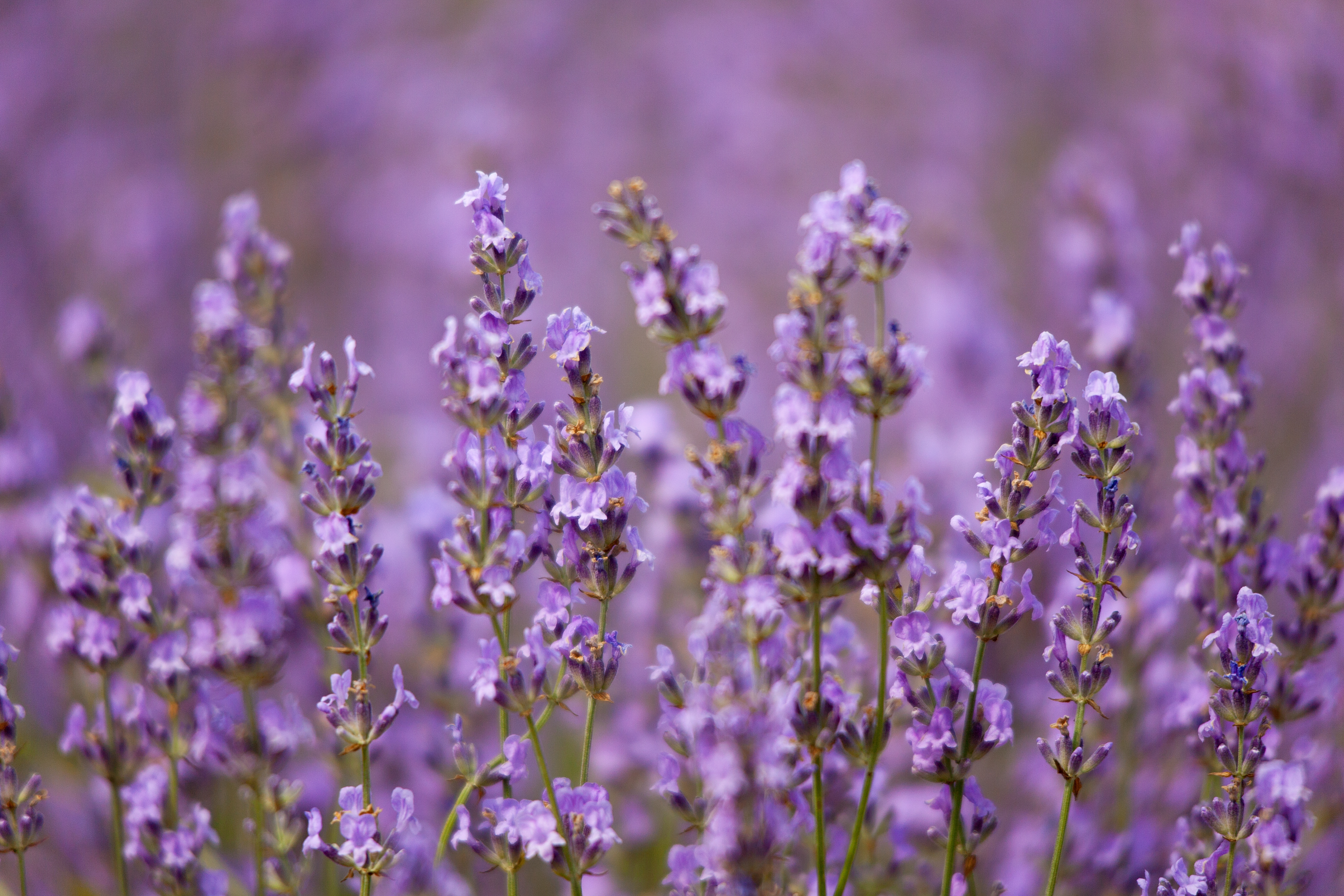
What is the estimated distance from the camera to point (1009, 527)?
71cm

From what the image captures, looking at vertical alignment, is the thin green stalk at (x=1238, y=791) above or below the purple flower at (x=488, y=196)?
below

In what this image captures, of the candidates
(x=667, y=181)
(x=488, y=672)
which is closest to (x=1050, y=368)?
(x=488, y=672)

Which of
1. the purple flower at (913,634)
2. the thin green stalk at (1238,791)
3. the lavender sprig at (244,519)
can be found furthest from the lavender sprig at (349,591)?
the thin green stalk at (1238,791)

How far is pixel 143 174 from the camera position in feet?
8.89

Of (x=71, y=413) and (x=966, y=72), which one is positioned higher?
(x=966, y=72)

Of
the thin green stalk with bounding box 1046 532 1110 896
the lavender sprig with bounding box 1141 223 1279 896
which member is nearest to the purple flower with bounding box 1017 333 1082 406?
the thin green stalk with bounding box 1046 532 1110 896

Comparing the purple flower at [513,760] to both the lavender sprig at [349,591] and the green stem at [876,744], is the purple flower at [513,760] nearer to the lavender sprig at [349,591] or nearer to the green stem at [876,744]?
the lavender sprig at [349,591]

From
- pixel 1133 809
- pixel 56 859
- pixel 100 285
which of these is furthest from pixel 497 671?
pixel 100 285

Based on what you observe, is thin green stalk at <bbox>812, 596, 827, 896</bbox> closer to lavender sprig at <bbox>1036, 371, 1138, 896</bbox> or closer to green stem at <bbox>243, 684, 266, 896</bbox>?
lavender sprig at <bbox>1036, 371, 1138, 896</bbox>

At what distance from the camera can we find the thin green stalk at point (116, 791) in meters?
0.84

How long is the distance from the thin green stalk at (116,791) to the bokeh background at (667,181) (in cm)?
35

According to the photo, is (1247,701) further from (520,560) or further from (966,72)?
(966,72)

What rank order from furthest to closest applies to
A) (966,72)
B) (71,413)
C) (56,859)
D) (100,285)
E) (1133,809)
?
1. (966,72)
2. (100,285)
3. (71,413)
4. (56,859)
5. (1133,809)

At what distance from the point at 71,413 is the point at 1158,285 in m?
2.48
